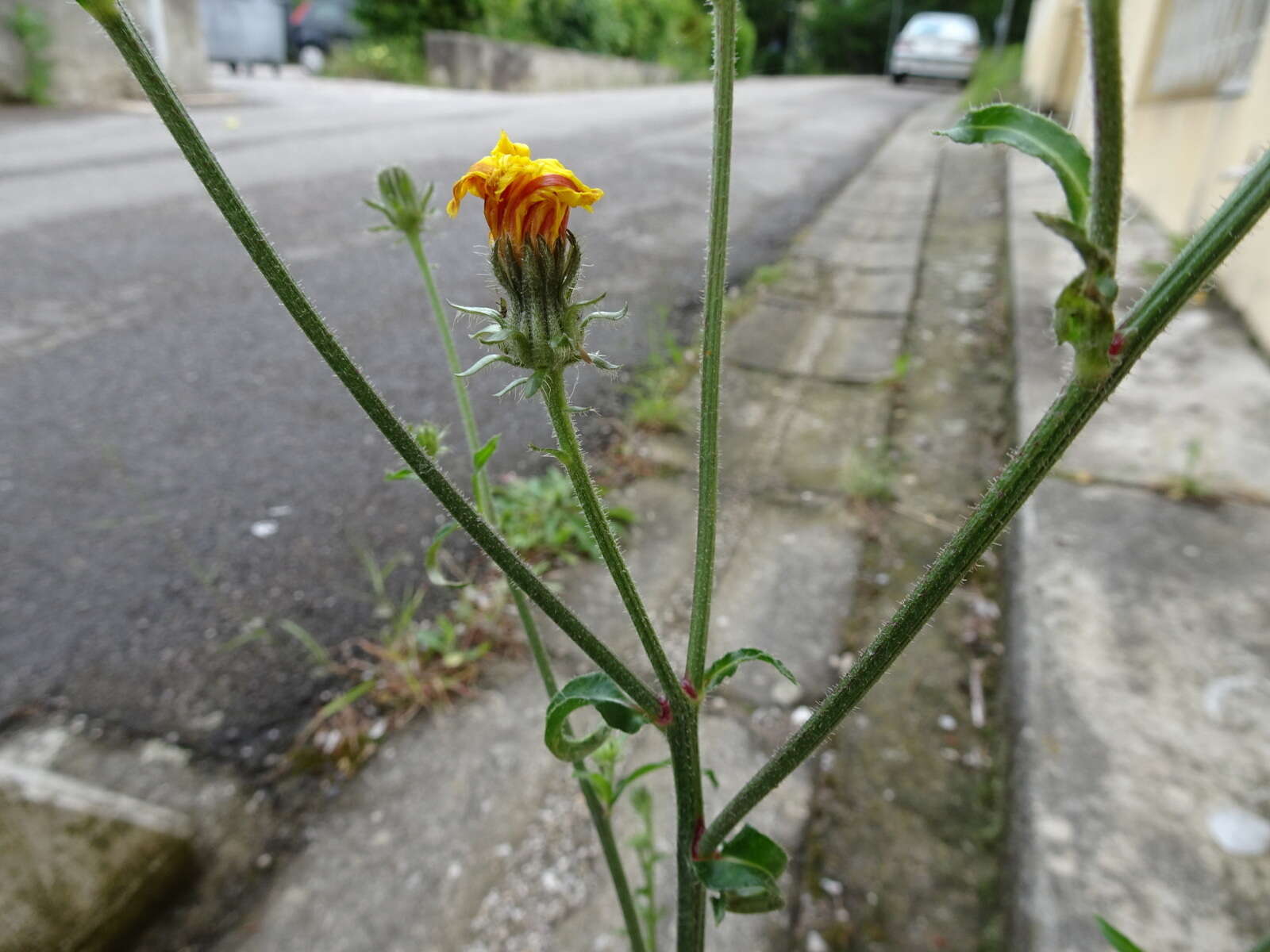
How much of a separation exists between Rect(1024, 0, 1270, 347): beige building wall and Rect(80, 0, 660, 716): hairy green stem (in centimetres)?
51

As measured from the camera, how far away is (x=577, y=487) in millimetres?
717

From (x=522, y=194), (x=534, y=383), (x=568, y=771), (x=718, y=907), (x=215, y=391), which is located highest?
(x=522, y=194)

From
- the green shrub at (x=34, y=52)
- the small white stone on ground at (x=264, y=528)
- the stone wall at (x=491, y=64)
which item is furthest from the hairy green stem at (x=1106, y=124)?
the stone wall at (x=491, y=64)

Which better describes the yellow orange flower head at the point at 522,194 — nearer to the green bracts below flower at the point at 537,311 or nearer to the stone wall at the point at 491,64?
the green bracts below flower at the point at 537,311

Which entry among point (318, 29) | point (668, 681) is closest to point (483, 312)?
point (668, 681)

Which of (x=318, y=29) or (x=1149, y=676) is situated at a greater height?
(x=318, y=29)

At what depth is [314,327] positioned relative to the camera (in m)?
0.60

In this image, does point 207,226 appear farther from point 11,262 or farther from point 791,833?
point 791,833

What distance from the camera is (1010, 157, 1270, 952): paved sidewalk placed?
56.6 inches

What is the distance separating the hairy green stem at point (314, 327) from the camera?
0.52 m

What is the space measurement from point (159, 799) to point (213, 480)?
1.34 meters

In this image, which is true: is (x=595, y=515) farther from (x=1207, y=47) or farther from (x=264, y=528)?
(x=1207, y=47)

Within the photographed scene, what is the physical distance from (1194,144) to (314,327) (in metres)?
5.63

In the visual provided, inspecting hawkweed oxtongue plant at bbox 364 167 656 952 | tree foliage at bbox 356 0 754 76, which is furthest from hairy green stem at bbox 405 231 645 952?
tree foliage at bbox 356 0 754 76
